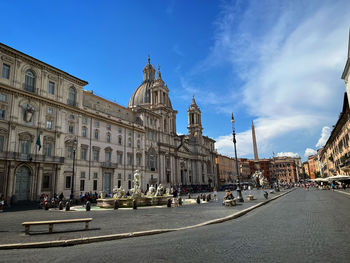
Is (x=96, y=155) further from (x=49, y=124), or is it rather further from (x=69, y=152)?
(x=49, y=124)

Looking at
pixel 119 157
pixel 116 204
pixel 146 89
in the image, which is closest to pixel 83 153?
pixel 119 157

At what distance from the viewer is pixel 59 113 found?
107 ft

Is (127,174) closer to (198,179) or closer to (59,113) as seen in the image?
(59,113)

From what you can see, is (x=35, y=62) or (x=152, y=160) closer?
(x=35, y=62)

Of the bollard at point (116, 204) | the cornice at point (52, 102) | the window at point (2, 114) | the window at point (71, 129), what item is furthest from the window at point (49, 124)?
the bollard at point (116, 204)

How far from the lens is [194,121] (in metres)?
85.4

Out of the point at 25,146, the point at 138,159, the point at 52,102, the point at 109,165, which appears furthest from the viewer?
the point at 138,159

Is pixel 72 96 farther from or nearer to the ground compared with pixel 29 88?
farther from the ground

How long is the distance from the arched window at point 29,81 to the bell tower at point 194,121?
193ft

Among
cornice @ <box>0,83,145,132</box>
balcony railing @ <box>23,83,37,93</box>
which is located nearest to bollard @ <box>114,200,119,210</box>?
cornice @ <box>0,83,145,132</box>

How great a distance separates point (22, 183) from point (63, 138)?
735cm

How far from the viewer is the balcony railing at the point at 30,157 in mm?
26062

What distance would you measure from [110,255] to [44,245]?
2.66 m

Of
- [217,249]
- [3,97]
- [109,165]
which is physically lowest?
[217,249]
